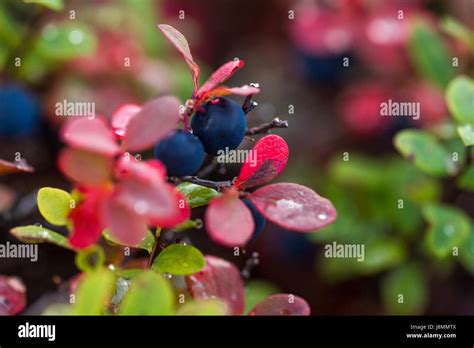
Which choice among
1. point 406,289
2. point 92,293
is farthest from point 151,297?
point 406,289

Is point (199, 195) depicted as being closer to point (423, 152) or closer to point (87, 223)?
point (87, 223)

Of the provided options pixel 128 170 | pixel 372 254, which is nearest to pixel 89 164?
pixel 128 170

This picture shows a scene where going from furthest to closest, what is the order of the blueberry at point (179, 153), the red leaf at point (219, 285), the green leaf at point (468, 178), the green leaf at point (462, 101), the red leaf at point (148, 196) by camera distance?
the green leaf at point (468, 178) < the green leaf at point (462, 101) < the red leaf at point (219, 285) < the blueberry at point (179, 153) < the red leaf at point (148, 196)

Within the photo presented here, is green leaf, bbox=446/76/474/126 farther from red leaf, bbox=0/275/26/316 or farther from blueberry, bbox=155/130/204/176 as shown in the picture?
red leaf, bbox=0/275/26/316

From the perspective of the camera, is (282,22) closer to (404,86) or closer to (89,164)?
(404,86)

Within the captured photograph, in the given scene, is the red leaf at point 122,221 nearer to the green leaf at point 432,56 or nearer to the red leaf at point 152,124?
the red leaf at point 152,124

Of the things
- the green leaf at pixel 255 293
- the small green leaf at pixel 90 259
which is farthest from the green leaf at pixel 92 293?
the green leaf at pixel 255 293
